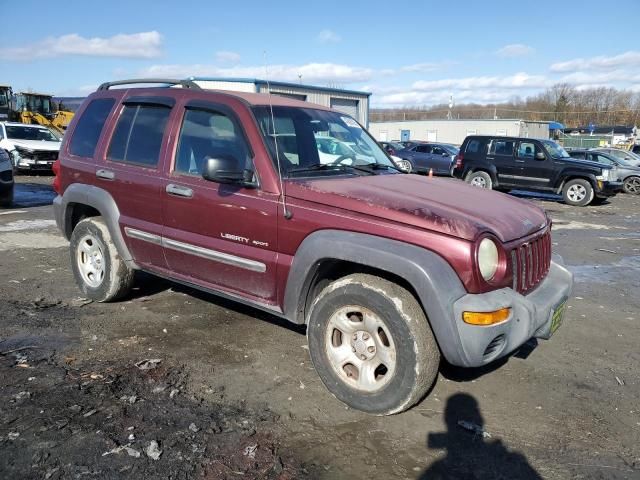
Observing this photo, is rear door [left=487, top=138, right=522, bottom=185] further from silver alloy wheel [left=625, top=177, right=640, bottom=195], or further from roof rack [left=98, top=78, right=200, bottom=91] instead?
roof rack [left=98, top=78, right=200, bottom=91]

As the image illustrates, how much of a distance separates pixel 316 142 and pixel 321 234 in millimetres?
1108

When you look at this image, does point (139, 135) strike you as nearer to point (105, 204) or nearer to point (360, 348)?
point (105, 204)

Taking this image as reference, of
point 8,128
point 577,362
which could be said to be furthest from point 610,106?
point 577,362

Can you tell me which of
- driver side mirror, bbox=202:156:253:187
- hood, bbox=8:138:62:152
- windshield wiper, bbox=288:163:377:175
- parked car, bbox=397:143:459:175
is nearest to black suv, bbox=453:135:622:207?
parked car, bbox=397:143:459:175

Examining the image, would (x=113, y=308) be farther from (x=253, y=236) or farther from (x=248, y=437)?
(x=248, y=437)

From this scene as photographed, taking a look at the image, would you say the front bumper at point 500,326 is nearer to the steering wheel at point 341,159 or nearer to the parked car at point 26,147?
the steering wheel at point 341,159

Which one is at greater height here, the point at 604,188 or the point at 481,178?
the point at 481,178

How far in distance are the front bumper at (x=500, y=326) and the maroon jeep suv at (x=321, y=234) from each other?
11 mm

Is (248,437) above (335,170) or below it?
below

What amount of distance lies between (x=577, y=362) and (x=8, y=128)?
19.9m

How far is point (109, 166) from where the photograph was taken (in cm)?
471

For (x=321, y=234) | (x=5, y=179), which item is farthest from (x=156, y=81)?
(x=5, y=179)

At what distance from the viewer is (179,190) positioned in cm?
409

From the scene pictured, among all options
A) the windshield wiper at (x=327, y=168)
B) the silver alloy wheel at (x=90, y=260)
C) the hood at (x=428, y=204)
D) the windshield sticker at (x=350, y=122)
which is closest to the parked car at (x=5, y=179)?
the silver alloy wheel at (x=90, y=260)
